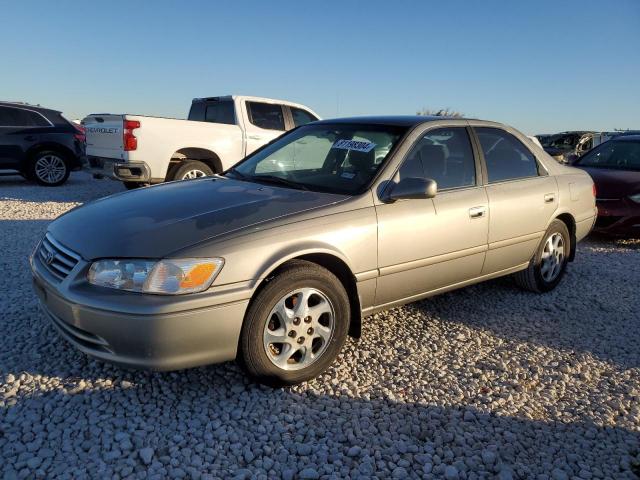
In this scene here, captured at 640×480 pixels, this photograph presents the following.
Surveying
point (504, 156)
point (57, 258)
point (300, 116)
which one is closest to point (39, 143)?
point (300, 116)

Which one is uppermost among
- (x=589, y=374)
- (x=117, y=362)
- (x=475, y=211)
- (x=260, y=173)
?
(x=260, y=173)

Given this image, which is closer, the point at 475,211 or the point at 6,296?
the point at 475,211

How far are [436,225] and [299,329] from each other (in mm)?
1253

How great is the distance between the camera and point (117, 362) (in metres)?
2.53

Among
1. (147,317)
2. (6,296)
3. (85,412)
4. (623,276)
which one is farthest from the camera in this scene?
(623,276)

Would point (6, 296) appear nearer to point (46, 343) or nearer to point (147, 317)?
point (46, 343)

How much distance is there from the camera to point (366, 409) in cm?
272

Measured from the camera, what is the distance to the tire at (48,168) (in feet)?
34.4

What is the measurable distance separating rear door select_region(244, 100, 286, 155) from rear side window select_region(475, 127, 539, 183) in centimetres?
523

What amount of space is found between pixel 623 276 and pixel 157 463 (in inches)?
200

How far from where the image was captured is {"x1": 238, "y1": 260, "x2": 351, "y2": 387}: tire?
2691 mm

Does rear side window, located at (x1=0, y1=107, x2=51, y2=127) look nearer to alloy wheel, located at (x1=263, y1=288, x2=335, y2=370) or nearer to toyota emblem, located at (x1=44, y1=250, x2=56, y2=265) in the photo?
toyota emblem, located at (x1=44, y1=250, x2=56, y2=265)

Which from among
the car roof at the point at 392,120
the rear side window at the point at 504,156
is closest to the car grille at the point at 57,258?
the car roof at the point at 392,120

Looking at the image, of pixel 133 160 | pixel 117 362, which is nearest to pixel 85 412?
pixel 117 362
